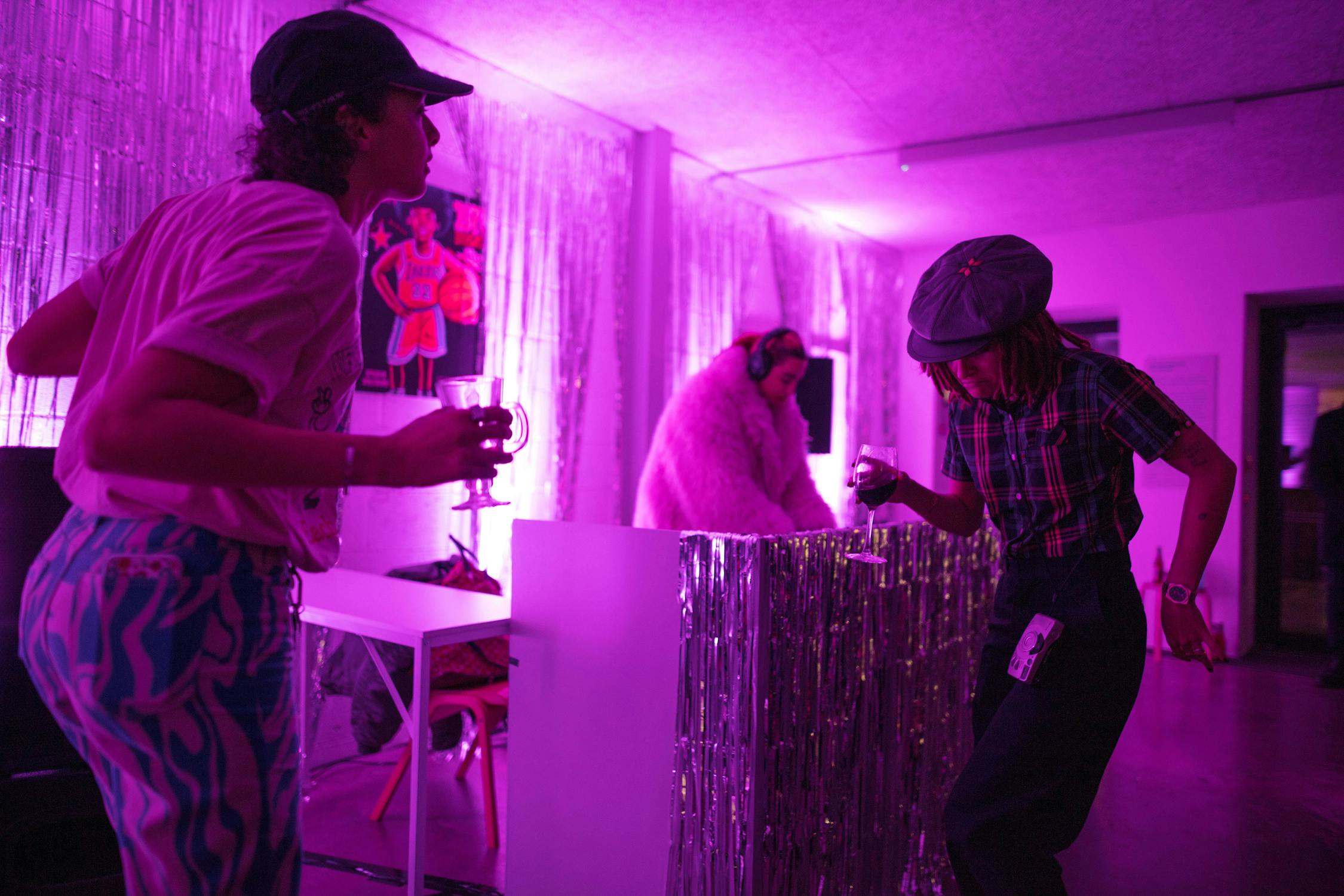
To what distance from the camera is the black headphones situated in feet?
10.0

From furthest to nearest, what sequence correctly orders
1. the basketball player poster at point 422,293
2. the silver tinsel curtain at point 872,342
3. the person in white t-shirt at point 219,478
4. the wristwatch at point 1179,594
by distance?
the silver tinsel curtain at point 872,342 → the basketball player poster at point 422,293 → the wristwatch at point 1179,594 → the person in white t-shirt at point 219,478

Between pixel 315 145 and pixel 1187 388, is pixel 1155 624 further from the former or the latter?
pixel 315 145

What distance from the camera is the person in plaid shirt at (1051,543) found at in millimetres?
1501

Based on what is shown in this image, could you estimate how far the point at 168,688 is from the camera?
2.60 ft

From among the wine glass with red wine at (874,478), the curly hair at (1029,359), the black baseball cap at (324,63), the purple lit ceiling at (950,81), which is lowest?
the wine glass with red wine at (874,478)

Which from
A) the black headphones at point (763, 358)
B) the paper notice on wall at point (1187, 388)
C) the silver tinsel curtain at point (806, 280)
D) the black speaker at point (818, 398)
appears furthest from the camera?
the silver tinsel curtain at point (806, 280)

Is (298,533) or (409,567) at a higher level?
(298,533)

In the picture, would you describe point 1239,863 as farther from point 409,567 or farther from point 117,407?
point 117,407

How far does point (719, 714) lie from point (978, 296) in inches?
36.7

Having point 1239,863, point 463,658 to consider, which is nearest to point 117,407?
point 463,658

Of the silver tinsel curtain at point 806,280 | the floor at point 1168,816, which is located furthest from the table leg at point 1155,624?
the silver tinsel curtain at point 806,280

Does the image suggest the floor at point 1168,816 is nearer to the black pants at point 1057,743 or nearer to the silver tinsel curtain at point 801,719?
the silver tinsel curtain at point 801,719

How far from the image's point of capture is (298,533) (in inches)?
35.3

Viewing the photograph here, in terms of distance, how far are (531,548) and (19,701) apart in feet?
3.36
